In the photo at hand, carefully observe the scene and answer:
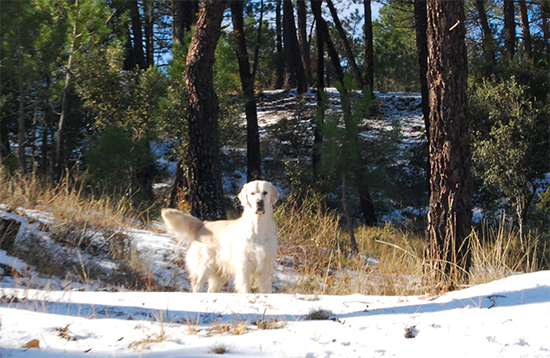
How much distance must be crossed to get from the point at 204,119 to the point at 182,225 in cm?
314

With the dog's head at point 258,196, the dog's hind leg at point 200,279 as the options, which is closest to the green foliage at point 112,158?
the dog's hind leg at point 200,279

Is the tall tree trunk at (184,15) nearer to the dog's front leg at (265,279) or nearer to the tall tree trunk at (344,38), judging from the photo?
the tall tree trunk at (344,38)

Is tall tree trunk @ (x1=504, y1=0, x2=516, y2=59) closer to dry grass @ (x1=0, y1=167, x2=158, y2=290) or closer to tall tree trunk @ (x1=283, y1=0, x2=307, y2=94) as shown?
tall tree trunk @ (x1=283, y1=0, x2=307, y2=94)

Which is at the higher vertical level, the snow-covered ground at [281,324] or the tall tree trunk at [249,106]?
the tall tree trunk at [249,106]

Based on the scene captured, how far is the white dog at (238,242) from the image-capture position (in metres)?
5.17

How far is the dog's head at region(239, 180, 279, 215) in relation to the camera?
516cm

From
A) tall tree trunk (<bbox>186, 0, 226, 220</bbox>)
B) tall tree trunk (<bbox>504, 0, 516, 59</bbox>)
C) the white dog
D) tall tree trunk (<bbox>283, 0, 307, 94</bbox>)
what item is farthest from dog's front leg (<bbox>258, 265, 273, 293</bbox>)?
tall tree trunk (<bbox>283, 0, 307, 94</bbox>)

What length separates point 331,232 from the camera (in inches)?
361

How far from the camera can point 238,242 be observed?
528cm

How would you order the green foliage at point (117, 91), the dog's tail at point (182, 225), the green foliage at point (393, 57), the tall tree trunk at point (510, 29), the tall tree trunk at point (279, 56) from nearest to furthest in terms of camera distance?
the dog's tail at point (182, 225), the green foliage at point (117, 91), the tall tree trunk at point (510, 29), the tall tree trunk at point (279, 56), the green foliage at point (393, 57)

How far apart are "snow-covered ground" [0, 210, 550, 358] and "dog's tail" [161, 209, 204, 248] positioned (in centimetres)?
154

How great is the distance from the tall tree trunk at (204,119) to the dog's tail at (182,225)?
101 inches

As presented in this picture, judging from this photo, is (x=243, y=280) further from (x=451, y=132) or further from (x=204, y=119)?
(x=204, y=119)

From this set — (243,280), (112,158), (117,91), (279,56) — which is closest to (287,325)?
(243,280)
